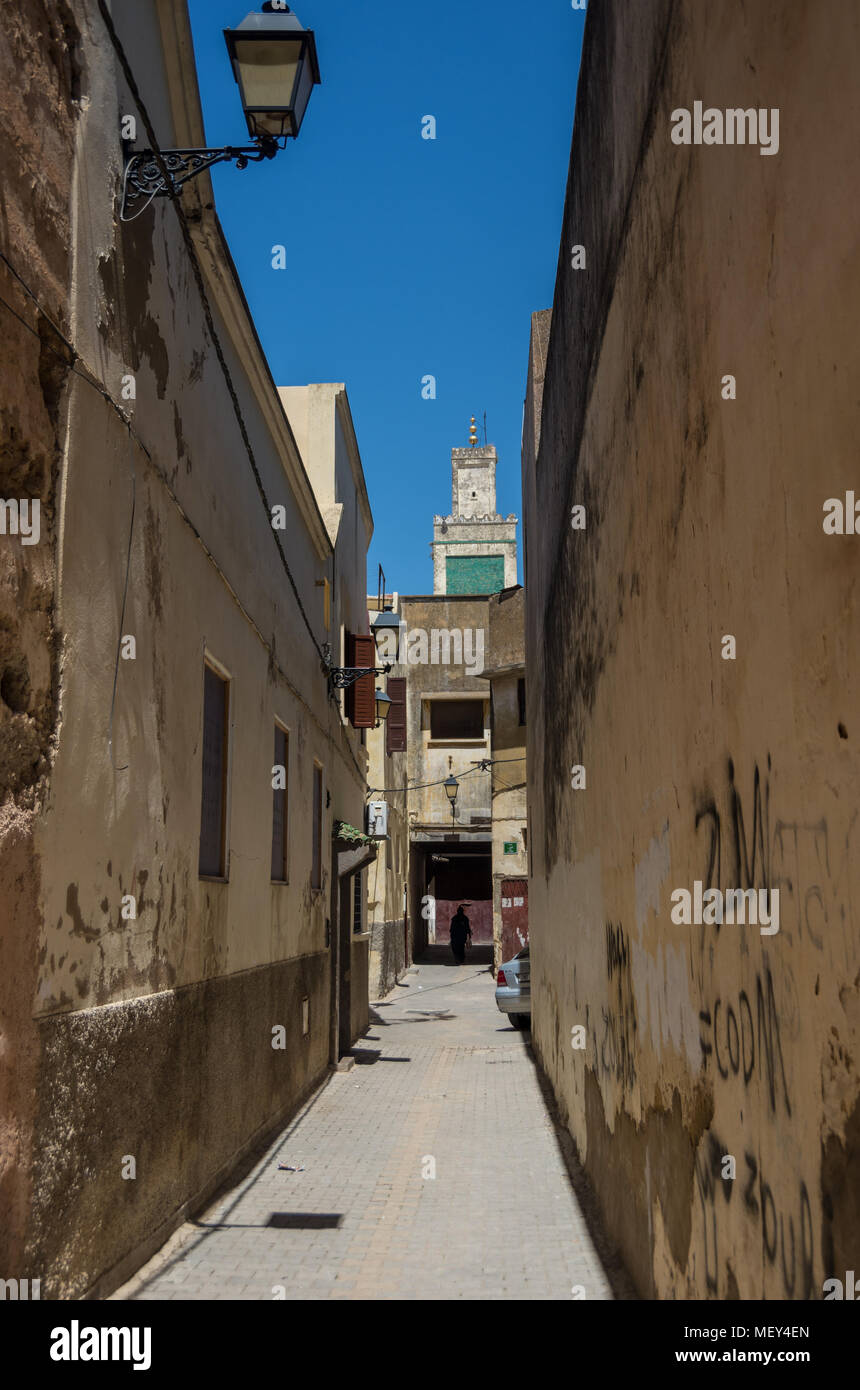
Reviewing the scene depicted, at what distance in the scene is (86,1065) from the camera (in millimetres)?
4609

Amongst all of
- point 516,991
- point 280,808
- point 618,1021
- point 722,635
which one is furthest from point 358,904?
point 722,635

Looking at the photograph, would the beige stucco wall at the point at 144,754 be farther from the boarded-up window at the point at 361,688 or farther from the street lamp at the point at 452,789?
the street lamp at the point at 452,789

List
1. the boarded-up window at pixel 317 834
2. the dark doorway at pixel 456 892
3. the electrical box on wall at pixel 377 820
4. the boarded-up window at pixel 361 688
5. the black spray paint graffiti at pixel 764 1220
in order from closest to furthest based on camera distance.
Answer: the black spray paint graffiti at pixel 764 1220, the boarded-up window at pixel 317 834, the boarded-up window at pixel 361 688, the electrical box on wall at pixel 377 820, the dark doorway at pixel 456 892

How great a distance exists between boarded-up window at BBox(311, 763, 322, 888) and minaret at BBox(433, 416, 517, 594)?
52201mm

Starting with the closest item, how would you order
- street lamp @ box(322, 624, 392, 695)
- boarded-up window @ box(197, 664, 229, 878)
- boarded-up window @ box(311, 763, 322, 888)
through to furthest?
boarded-up window @ box(197, 664, 229, 878) < boarded-up window @ box(311, 763, 322, 888) < street lamp @ box(322, 624, 392, 695)

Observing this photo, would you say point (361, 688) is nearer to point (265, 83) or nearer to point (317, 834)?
point (317, 834)

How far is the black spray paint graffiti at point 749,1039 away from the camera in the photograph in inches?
104

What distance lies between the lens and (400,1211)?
7.11 meters

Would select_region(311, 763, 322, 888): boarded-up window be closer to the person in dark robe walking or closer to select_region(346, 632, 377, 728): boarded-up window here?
select_region(346, 632, 377, 728): boarded-up window

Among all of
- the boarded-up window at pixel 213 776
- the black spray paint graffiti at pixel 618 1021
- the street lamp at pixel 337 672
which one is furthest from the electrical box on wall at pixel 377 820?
the black spray paint graffiti at pixel 618 1021

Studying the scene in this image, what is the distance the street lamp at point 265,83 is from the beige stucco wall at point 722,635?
4.81 feet

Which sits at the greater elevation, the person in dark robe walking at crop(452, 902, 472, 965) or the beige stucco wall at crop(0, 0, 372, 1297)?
the beige stucco wall at crop(0, 0, 372, 1297)

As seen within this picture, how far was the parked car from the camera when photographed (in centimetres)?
1789

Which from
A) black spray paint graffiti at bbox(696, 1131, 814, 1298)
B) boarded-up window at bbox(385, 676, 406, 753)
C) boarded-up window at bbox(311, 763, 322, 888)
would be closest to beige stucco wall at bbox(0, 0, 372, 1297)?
black spray paint graffiti at bbox(696, 1131, 814, 1298)
